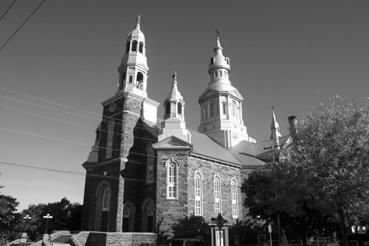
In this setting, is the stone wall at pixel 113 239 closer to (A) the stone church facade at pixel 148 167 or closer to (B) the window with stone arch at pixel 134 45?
(A) the stone church facade at pixel 148 167

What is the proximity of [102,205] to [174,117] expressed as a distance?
462 inches

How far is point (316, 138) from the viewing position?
19.8m

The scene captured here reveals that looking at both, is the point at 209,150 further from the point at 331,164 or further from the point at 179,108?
the point at 331,164

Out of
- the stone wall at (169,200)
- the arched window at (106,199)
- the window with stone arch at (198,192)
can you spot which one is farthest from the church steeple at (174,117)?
the arched window at (106,199)

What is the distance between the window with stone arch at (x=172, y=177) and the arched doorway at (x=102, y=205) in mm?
7081

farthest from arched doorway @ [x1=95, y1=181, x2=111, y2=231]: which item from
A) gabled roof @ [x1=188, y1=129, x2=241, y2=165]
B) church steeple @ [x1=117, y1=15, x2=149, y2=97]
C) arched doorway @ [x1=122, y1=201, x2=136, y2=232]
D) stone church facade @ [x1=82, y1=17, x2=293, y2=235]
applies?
church steeple @ [x1=117, y1=15, x2=149, y2=97]

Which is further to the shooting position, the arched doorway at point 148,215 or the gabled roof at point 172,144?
the arched doorway at point 148,215

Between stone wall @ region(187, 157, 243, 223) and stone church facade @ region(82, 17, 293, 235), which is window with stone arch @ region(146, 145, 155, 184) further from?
stone wall @ region(187, 157, 243, 223)

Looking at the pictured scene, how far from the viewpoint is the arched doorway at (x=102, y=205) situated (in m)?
32.7

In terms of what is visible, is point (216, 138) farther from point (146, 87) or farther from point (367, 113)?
point (367, 113)

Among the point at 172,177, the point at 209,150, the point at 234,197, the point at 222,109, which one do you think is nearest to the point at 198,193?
the point at 172,177

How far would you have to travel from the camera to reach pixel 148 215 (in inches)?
1266

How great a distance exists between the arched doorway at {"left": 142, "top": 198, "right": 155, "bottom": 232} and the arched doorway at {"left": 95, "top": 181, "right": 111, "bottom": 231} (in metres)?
3.59

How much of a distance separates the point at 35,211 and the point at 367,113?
60.0 metres
